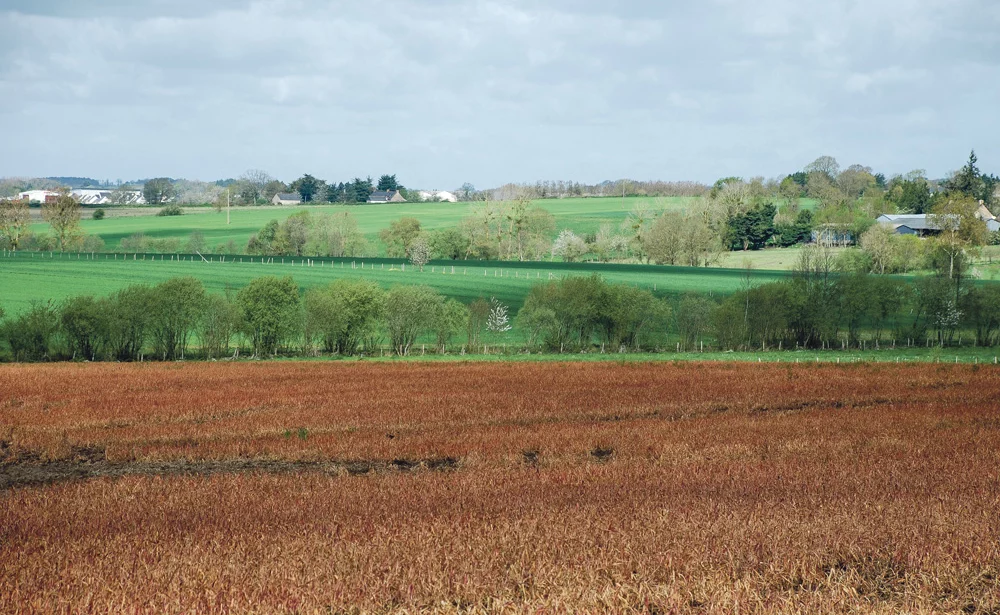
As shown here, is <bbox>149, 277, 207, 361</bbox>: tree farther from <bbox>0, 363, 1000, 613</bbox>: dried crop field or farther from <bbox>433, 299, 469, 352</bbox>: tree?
<bbox>0, 363, 1000, 613</bbox>: dried crop field

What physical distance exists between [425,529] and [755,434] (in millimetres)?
12361

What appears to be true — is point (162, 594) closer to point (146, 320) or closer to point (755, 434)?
point (755, 434)

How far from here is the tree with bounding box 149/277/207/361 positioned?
61.1 meters

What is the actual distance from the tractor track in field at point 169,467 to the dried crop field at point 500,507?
10cm

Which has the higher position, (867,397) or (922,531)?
(922,531)

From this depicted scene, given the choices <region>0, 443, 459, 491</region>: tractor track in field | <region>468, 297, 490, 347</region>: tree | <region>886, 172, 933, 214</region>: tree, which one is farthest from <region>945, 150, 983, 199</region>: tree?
<region>0, 443, 459, 491</region>: tractor track in field

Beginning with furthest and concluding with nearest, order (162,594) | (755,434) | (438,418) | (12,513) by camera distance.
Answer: (438,418) < (755,434) < (12,513) < (162,594)

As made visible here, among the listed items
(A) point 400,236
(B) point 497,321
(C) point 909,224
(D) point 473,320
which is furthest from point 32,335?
(C) point 909,224

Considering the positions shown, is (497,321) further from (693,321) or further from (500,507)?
(500,507)

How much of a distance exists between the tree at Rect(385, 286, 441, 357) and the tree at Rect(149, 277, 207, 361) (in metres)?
13.1

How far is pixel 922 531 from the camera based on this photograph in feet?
36.2

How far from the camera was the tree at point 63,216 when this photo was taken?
130 meters

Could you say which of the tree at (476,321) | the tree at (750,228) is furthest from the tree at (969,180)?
the tree at (476,321)

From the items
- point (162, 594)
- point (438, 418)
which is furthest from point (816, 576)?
point (438, 418)
